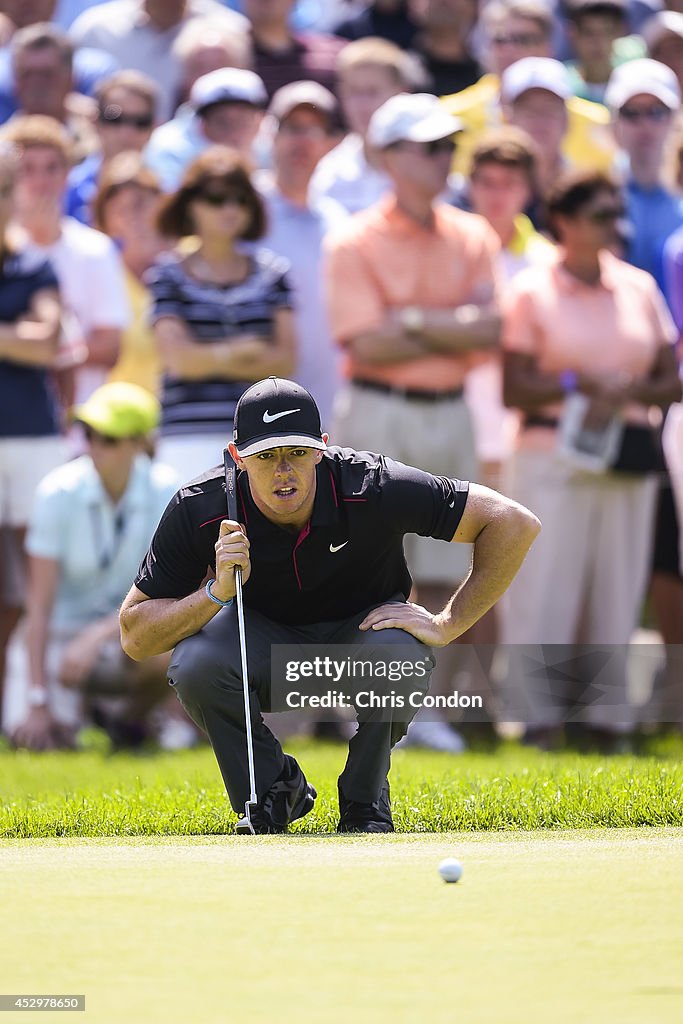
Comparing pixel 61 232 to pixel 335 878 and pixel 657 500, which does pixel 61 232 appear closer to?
pixel 657 500

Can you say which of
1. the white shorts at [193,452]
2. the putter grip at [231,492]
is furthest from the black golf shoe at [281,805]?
the white shorts at [193,452]

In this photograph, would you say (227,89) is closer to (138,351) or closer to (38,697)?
(138,351)

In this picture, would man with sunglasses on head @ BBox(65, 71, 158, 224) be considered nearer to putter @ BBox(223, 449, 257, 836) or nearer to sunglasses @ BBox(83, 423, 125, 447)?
sunglasses @ BBox(83, 423, 125, 447)

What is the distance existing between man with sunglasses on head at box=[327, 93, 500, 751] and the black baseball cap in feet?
11.6

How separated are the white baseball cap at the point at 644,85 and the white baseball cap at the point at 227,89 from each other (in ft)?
6.72

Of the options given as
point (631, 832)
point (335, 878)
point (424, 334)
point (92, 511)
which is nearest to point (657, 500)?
point (424, 334)

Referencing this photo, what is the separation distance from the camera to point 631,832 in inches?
211

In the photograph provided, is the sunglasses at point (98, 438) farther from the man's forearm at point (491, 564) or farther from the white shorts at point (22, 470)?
the man's forearm at point (491, 564)

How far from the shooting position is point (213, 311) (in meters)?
9.00

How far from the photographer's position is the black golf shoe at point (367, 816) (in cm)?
561

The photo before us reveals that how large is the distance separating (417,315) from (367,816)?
3.88m

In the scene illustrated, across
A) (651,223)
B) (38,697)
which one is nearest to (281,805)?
(38,697)

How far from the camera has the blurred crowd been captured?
29.6ft

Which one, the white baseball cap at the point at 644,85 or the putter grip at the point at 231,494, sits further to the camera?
the white baseball cap at the point at 644,85
